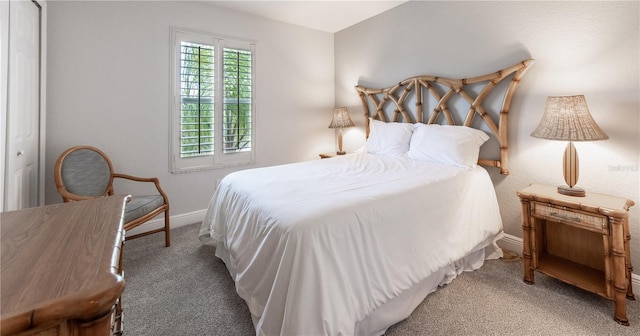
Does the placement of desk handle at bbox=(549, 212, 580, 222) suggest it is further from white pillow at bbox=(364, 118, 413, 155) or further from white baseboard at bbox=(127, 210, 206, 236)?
white baseboard at bbox=(127, 210, 206, 236)

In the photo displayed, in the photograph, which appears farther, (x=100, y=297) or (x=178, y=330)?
(x=178, y=330)

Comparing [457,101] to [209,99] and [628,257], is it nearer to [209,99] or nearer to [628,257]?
[628,257]

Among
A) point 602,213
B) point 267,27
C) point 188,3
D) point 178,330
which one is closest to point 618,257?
point 602,213

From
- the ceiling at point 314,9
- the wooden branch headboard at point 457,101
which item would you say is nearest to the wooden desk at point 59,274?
the wooden branch headboard at point 457,101

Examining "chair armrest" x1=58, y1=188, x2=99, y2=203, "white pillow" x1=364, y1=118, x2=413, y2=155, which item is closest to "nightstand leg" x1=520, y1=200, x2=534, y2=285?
"white pillow" x1=364, y1=118, x2=413, y2=155

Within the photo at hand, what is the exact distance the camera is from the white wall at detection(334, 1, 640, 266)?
1883 mm

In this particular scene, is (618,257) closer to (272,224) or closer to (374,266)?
(374,266)

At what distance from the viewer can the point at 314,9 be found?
134 inches

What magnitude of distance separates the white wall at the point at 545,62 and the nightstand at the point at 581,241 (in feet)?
0.82

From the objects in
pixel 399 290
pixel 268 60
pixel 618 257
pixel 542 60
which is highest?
pixel 268 60

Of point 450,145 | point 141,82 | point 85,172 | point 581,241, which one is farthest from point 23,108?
point 581,241

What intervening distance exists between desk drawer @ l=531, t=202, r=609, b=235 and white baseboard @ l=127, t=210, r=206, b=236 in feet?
10.8

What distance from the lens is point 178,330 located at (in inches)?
62.6

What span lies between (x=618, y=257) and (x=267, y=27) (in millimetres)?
3948
